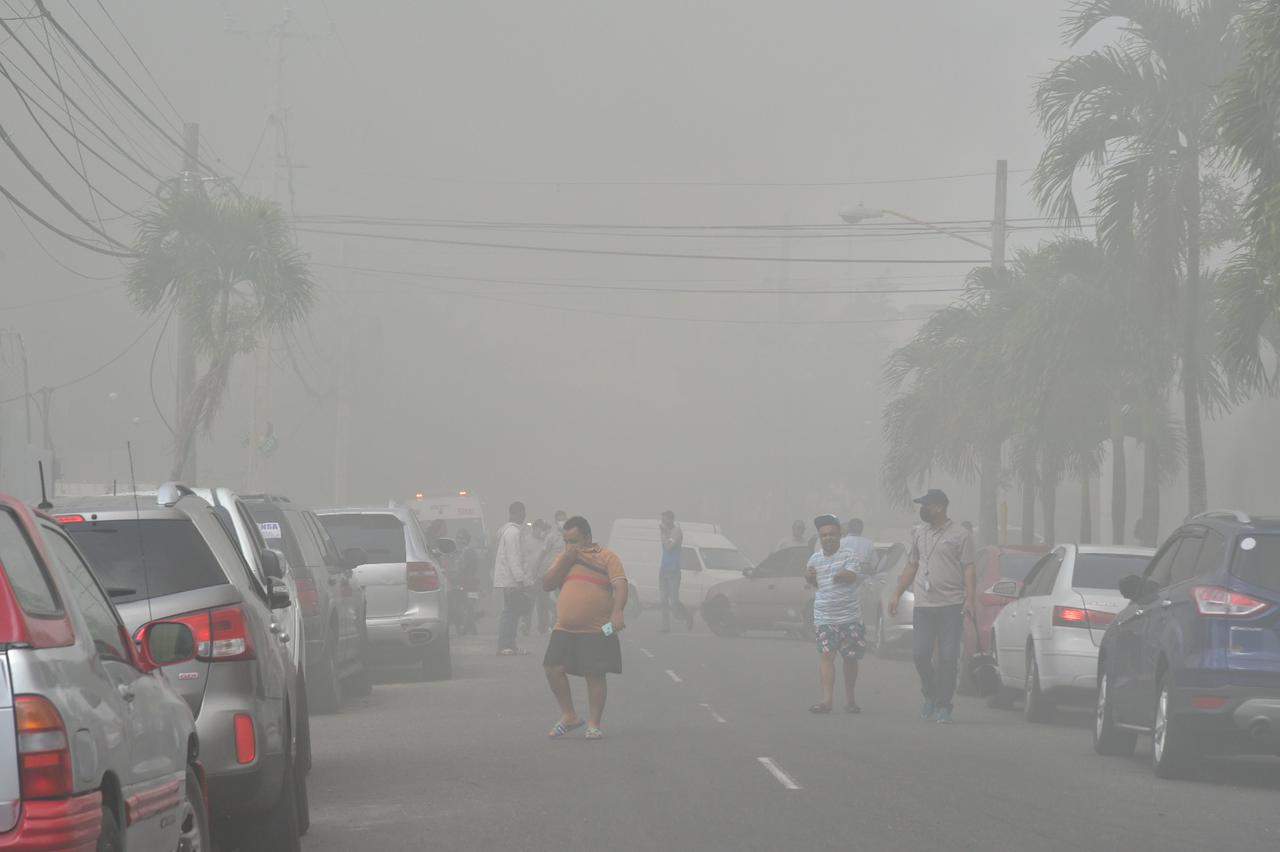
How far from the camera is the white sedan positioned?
51.5 ft

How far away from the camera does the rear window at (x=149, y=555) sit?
27.6 feet

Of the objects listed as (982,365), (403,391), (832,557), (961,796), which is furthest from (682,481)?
(961,796)

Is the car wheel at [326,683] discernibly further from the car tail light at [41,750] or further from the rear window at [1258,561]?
the car tail light at [41,750]

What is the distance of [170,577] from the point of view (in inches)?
331

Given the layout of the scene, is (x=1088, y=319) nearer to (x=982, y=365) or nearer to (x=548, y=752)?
(x=982, y=365)

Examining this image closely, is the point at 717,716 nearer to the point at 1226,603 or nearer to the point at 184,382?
the point at 1226,603

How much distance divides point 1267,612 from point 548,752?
5004mm

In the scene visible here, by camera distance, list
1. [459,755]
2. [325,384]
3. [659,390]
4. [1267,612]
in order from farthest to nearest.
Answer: [659,390] → [325,384] → [459,755] → [1267,612]

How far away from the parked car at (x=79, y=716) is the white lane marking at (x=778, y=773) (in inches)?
210

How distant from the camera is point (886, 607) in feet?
79.2

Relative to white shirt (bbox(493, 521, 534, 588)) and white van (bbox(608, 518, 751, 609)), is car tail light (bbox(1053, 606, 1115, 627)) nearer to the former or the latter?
white shirt (bbox(493, 521, 534, 588))

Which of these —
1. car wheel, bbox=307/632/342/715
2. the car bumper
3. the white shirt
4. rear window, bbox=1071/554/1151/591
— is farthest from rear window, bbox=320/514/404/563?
the car bumper

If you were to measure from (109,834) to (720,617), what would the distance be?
26.8m

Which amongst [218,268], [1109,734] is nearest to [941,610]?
[1109,734]
